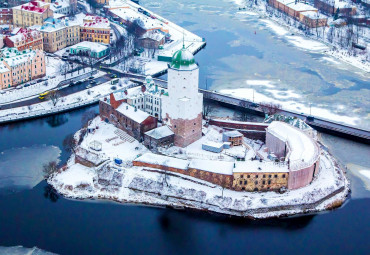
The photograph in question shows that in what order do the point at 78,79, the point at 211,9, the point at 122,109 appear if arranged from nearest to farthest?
the point at 122,109 < the point at 78,79 < the point at 211,9

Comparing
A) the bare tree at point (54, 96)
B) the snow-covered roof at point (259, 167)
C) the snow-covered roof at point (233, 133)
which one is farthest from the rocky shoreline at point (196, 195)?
the bare tree at point (54, 96)

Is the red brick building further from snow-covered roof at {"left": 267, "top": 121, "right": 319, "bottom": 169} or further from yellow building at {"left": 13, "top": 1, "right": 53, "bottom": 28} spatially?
yellow building at {"left": 13, "top": 1, "right": 53, "bottom": 28}

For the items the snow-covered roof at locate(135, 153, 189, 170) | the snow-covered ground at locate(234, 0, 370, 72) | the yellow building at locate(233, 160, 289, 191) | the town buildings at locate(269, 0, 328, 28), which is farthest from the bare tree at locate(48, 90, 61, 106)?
the town buildings at locate(269, 0, 328, 28)

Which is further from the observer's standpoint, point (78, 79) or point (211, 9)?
point (211, 9)

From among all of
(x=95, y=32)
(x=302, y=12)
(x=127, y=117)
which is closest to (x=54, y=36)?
(x=95, y=32)

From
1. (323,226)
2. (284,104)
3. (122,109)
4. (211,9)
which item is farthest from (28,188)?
(211,9)

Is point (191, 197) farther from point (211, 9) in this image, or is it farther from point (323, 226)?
point (211, 9)

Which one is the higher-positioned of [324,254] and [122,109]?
[122,109]
